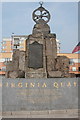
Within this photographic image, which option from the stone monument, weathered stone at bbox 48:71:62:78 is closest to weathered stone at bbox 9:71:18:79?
the stone monument

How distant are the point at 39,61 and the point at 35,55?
465mm

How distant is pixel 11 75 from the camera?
12.8 metres

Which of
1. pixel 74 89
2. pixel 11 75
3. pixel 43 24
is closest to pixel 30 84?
pixel 11 75

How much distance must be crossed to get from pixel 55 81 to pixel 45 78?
61 centimetres

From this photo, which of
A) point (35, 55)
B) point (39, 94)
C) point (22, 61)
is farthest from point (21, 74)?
point (39, 94)

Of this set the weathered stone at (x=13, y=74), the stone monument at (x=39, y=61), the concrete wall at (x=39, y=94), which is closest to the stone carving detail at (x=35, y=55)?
the stone monument at (x=39, y=61)

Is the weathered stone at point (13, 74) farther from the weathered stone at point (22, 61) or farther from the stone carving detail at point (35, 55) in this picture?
the stone carving detail at point (35, 55)

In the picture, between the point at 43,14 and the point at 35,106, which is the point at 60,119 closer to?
the point at 35,106

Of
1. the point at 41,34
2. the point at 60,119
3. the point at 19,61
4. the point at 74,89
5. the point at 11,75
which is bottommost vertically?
the point at 60,119

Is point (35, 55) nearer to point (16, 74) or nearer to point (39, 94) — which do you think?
point (16, 74)

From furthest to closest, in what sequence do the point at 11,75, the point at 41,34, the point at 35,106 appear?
the point at 41,34
the point at 11,75
the point at 35,106

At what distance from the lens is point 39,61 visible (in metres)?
12.7

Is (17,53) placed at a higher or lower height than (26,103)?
higher

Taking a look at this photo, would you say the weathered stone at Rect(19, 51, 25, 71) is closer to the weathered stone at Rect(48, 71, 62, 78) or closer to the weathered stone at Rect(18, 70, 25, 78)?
the weathered stone at Rect(18, 70, 25, 78)
